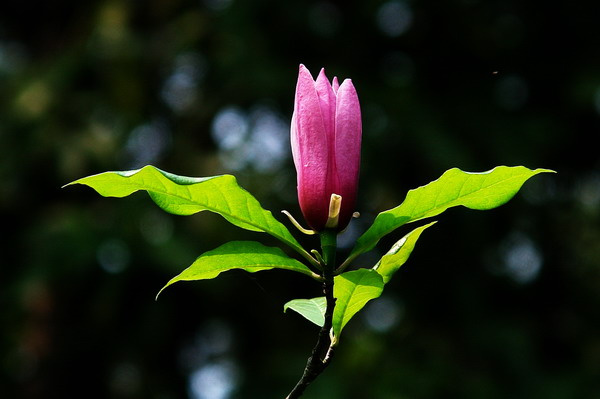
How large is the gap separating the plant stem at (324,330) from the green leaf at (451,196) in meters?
0.03

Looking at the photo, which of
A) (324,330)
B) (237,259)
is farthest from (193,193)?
(324,330)

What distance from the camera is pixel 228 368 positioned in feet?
15.5

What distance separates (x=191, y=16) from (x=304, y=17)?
0.62 m

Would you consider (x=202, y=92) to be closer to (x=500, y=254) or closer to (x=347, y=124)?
(x=500, y=254)

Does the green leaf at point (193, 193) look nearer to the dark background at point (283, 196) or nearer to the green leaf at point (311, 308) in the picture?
the green leaf at point (311, 308)

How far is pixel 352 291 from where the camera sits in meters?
0.88

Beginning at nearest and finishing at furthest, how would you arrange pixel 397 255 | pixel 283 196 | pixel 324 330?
pixel 324 330 < pixel 397 255 < pixel 283 196

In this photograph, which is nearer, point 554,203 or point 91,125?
point 91,125

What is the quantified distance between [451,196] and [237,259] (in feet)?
Result: 0.72

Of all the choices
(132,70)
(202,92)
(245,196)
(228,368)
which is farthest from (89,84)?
(245,196)

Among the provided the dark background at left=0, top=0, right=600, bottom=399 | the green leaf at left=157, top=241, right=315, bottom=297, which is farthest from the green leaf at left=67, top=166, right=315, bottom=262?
the dark background at left=0, top=0, right=600, bottom=399

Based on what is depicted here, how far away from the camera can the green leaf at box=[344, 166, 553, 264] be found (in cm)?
86

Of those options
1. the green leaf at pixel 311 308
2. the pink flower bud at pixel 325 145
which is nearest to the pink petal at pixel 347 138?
the pink flower bud at pixel 325 145

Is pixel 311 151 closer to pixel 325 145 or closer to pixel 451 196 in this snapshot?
pixel 325 145
